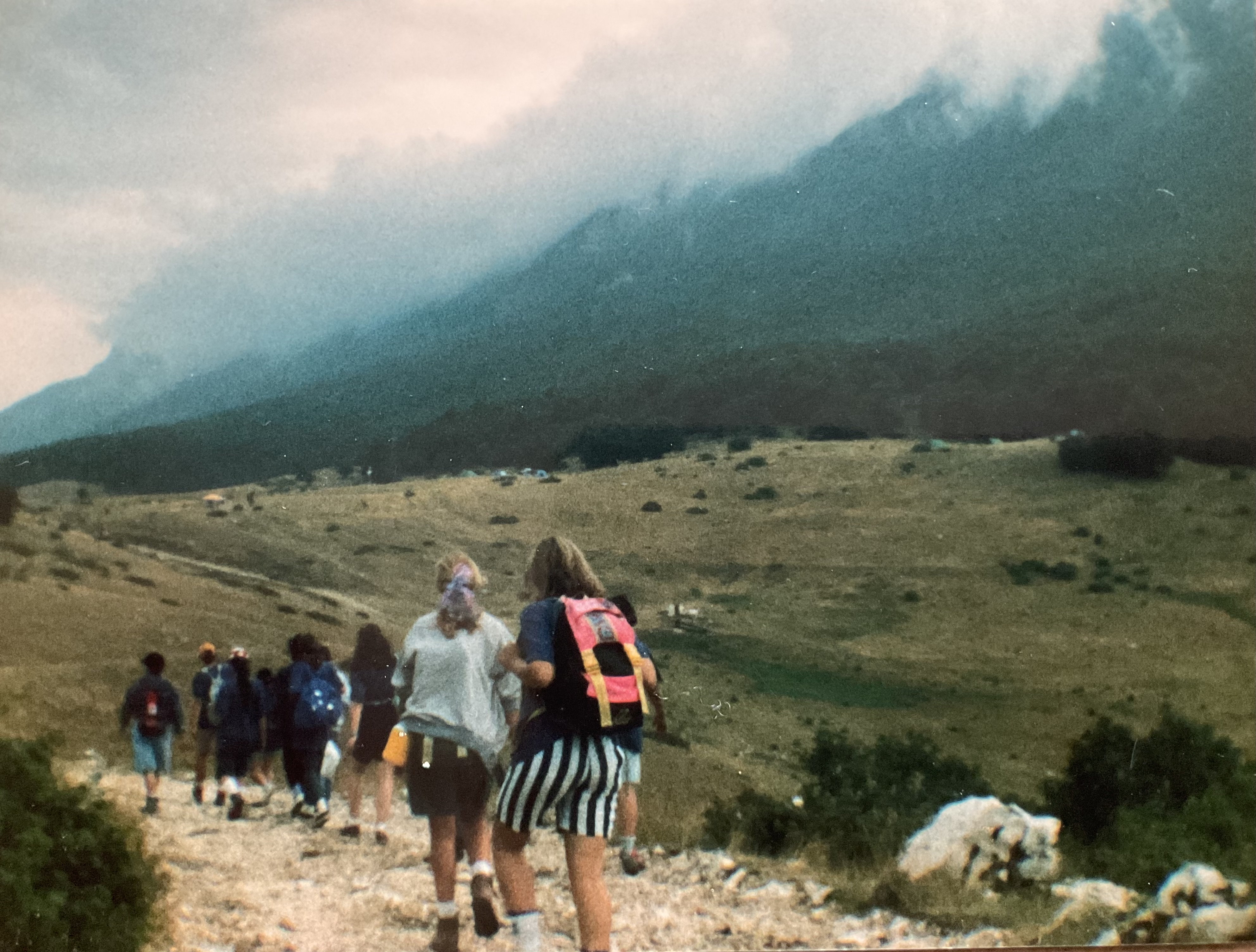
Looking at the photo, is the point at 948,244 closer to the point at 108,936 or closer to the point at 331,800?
the point at 331,800

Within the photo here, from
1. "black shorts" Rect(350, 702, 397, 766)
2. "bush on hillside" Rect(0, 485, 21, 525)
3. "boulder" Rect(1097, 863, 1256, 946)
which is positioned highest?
"bush on hillside" Rect(0, 485, 21, 525)

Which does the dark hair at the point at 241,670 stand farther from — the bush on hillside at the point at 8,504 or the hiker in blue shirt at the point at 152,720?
the bush on hillside at the point at 8,504

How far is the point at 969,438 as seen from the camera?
678 centimetres

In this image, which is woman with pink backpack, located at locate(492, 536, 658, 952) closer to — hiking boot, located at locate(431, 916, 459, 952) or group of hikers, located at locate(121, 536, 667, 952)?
group of hikers, located at locate(121, 536, 667, 952)

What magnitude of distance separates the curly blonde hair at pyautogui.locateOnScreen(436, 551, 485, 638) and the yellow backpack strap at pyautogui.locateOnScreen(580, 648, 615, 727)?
29.3 inches

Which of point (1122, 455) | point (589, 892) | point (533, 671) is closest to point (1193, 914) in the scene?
point (1122, 455)

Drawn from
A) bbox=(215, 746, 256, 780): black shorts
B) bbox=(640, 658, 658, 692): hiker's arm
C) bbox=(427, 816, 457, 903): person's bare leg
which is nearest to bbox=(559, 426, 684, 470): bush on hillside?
bbox=(215, 746, 256, 780): black shorts

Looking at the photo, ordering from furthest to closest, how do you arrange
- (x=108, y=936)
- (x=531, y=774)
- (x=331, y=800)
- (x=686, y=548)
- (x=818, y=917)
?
(x=686, y=548)
(x=331, y=800)
(x=818, y=917)
(x=108, y=936)
(x=531, y=774)

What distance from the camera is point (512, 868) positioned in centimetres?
389

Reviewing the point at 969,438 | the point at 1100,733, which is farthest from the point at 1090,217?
the point at 1100,733

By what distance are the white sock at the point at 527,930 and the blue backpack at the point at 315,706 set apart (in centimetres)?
214

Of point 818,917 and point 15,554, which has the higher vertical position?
point 15,554

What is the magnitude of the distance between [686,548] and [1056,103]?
361 cm

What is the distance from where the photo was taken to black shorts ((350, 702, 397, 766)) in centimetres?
532
